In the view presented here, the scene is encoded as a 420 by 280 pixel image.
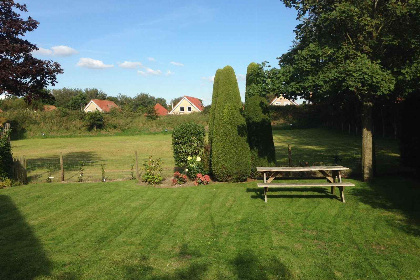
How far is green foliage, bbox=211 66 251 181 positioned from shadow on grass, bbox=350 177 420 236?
3558 millimetres

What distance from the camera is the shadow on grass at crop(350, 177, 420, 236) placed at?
6.28m

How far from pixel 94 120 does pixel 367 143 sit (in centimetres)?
3642

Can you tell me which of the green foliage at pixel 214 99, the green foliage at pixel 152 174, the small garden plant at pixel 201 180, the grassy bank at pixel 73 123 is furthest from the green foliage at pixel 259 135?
the grassy bank at pixel 73 123

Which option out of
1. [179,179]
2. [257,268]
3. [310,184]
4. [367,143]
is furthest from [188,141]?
[257,268]

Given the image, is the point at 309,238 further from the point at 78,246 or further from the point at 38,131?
the point at 38,131

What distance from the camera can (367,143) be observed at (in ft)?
32.5

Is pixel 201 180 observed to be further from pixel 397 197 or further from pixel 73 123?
pixel 73 123

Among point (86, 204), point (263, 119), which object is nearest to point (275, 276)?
point (86, 204)

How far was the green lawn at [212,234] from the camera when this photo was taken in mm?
4566

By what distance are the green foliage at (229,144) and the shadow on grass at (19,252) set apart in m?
5.89

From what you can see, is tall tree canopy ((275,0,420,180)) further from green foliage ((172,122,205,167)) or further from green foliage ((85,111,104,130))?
green foliage ((85,111,104,130))

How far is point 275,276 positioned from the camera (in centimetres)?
431

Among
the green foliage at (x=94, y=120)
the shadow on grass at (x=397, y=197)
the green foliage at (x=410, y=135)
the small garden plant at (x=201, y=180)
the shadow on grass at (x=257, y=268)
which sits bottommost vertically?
the shadow on grass at (x=257, y=268)

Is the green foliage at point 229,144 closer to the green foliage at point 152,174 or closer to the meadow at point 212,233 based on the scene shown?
the meadow at point 212,233
